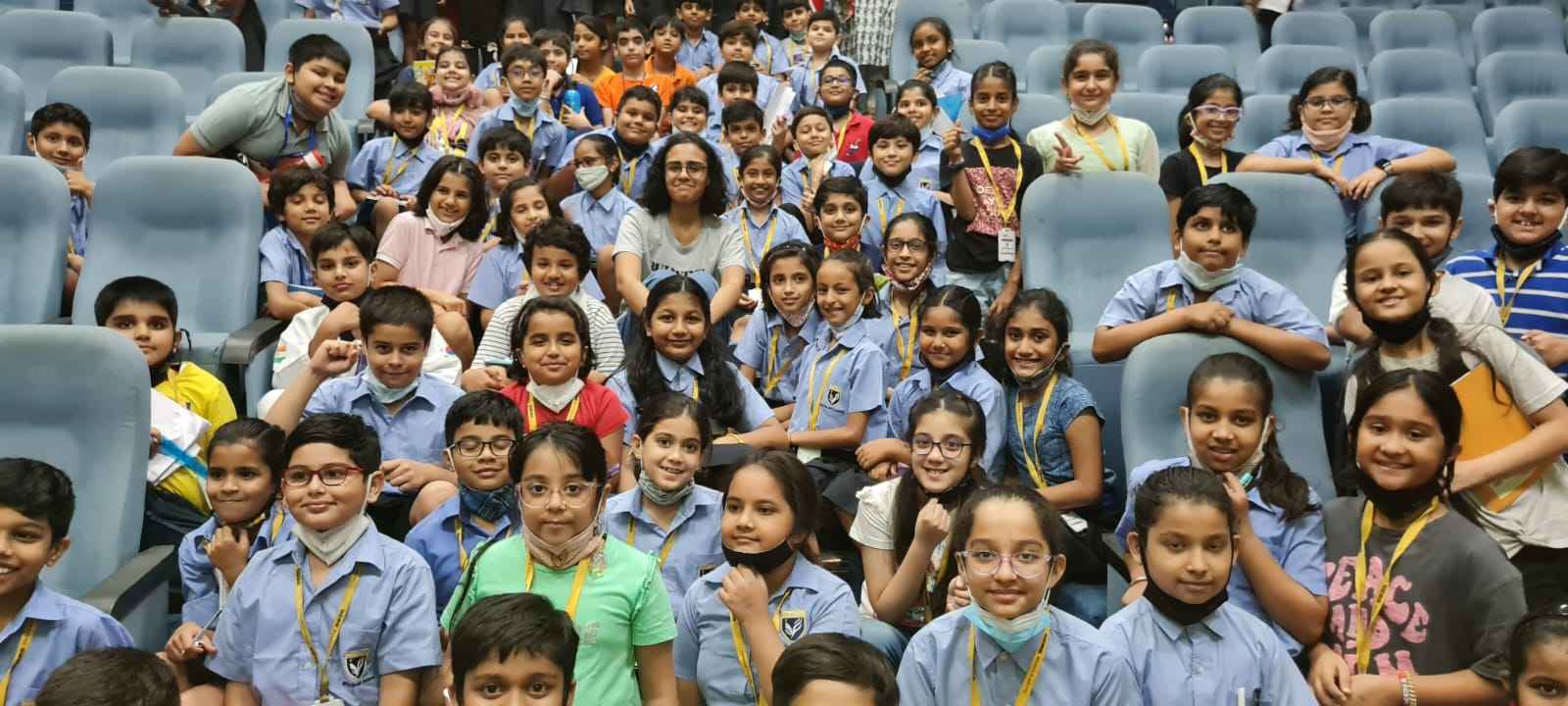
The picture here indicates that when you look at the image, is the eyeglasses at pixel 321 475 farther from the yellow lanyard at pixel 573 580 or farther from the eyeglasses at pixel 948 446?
the eyeglasses at pixel 948 446

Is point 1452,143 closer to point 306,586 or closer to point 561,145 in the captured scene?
point 561,145

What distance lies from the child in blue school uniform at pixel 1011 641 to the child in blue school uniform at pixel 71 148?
3152 millimetres

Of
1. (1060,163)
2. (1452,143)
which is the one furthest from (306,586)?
(1452,143)

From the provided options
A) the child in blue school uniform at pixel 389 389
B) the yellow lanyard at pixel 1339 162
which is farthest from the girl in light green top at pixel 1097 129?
the child in blue school uniform at pixel 389 389

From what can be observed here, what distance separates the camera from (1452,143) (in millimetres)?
5418

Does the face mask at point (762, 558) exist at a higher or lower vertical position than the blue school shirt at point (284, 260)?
lower

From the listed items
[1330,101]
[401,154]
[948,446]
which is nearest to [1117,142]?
[1330,101]

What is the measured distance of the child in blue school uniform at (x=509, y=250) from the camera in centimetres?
425

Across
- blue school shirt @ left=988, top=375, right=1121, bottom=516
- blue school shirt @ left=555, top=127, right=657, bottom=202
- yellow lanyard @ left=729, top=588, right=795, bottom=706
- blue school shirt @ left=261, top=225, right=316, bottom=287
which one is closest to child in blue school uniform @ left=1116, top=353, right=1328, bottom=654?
blue school shirt @ left=988, top=375, right=1121, bottom=516

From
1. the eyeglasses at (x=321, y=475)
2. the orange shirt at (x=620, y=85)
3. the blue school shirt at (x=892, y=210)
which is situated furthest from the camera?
the orange shirt at (x=620, y=85)

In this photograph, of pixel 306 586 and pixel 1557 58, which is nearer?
pixel 306 586

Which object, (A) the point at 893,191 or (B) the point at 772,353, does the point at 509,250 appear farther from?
(A) the point at 893,191

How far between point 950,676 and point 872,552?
1.97ft

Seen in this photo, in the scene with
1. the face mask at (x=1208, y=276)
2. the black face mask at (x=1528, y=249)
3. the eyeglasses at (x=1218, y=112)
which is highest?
the eyeglasses at (x=1218, y=112)
